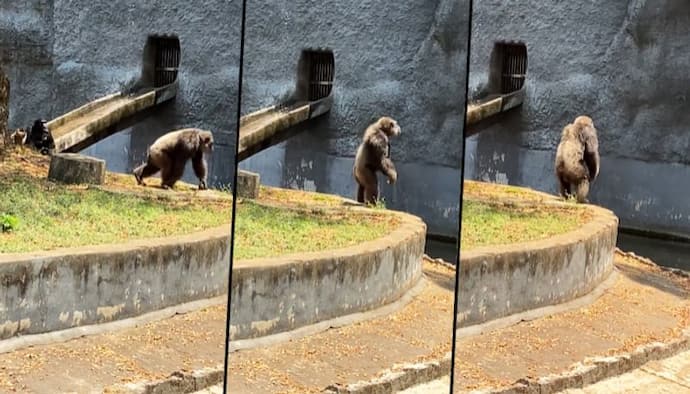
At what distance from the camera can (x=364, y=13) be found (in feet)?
10.5

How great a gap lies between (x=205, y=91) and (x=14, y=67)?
736 millimetres

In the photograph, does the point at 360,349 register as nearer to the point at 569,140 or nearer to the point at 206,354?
the point at 206,354

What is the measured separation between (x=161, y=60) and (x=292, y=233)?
34.3 inches

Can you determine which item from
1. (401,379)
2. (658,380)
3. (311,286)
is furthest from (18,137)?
(658,380)

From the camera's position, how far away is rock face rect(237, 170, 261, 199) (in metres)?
3.29

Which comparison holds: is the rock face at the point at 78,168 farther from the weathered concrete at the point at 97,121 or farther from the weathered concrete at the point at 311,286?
the weathered concrete at the point at 311,286

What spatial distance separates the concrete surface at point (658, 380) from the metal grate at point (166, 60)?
194cm

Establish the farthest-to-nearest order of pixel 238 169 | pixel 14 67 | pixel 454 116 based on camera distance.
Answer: pixel 14 67
pixel 238 169
pixel 454 116

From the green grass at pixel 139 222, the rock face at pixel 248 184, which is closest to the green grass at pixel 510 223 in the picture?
the green grass at pixel 139 222

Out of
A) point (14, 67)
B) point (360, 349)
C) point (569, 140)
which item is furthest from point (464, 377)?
point (14, 67)

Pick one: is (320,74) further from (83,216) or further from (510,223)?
(83,216)

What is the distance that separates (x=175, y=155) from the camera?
3.53 metres

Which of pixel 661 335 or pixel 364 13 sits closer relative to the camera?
pixel 364 13

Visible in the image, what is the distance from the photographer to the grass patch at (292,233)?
324 centimetres
